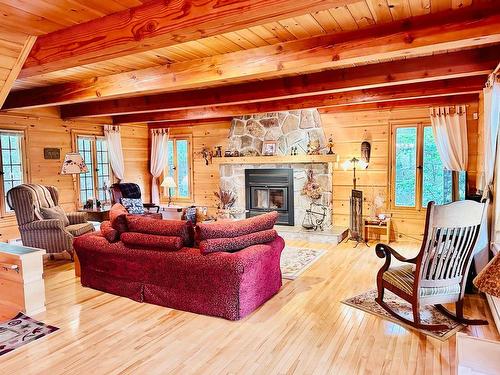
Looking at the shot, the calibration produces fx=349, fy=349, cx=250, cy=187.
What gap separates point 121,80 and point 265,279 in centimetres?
289

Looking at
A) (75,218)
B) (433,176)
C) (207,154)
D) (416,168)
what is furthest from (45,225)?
(433,176)

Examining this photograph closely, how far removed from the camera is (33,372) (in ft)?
8.05

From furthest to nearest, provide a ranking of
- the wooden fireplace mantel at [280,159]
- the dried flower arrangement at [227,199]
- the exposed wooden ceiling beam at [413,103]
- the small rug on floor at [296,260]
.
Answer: the dried flower arrangement at [227,199] < the wooden fireplace mantel at [280,159] < the exposed wooden ceiling beam at [413,103] < the small rug on floor at [296,260]

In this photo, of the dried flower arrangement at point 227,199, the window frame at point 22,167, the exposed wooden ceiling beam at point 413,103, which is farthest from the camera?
the dried flower arrangement at point 227,199

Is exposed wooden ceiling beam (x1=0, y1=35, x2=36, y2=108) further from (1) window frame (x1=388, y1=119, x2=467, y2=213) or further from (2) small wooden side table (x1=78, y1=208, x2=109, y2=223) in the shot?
(1) window frame (x1=388, y1=119, x2=467, y2=213)

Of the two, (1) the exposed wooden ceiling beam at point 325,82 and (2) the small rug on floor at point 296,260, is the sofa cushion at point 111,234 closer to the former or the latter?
(2) the small rug on floor at point 296,260

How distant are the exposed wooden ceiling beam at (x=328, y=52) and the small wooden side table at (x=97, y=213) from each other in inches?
110

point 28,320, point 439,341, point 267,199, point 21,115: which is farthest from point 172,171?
point 439,341

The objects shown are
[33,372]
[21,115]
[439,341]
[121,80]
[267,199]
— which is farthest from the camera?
[267,199]

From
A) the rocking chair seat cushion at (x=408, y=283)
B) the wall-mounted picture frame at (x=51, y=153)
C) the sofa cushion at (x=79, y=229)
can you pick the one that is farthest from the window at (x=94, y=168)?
the rocking chair seat cushion at (x=408, y=283)

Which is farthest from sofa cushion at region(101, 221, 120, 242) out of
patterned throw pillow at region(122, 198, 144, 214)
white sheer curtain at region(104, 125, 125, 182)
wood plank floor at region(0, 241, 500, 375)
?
white sheer curtain at region(104, 125, 125, 182)

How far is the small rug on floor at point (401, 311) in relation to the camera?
294 cm

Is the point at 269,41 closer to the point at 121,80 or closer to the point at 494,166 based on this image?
the point at 121,80

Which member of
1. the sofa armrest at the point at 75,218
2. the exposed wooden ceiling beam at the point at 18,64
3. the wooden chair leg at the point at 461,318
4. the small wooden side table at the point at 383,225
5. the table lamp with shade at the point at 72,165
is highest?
the exposed wooden ceiling beam at the point at 18,64
